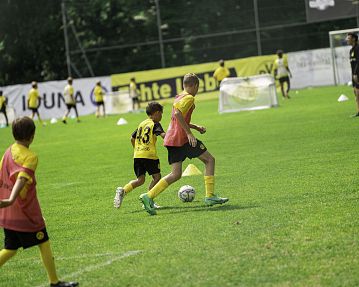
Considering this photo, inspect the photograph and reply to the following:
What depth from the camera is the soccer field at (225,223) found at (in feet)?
23.7

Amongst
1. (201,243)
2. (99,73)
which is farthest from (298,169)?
(99,73)

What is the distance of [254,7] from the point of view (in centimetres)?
4662

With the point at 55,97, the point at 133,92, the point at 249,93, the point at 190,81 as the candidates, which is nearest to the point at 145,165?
the point at 190,81

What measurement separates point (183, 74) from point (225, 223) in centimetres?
3591

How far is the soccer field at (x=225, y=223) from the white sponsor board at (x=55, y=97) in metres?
25.6

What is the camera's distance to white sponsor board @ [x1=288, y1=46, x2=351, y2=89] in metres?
42.9

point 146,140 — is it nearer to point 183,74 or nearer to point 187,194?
point 187,194

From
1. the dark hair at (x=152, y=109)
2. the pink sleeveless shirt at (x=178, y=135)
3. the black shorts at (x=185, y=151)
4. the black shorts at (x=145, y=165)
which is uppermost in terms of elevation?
the dark hair at (x=152, y=109)

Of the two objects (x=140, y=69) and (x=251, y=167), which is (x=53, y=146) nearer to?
(x=251, y=167)

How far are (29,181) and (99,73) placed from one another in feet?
141

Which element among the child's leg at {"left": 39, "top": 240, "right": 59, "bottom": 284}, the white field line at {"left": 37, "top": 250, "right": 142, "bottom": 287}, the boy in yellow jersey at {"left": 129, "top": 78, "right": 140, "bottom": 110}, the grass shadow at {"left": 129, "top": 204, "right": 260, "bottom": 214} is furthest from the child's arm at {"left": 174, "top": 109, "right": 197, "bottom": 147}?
the boy in yellow jersey at {"left": 129, "top": 78, "right": 140, "bottom": 110}

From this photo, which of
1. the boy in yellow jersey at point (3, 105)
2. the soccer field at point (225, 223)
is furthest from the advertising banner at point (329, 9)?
the soccer field at point (225, 223)

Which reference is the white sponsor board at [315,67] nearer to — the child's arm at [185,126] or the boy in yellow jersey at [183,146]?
the boy in yellow jersey at [183,146]

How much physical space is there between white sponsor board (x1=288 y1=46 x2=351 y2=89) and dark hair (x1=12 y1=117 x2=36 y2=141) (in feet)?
121
